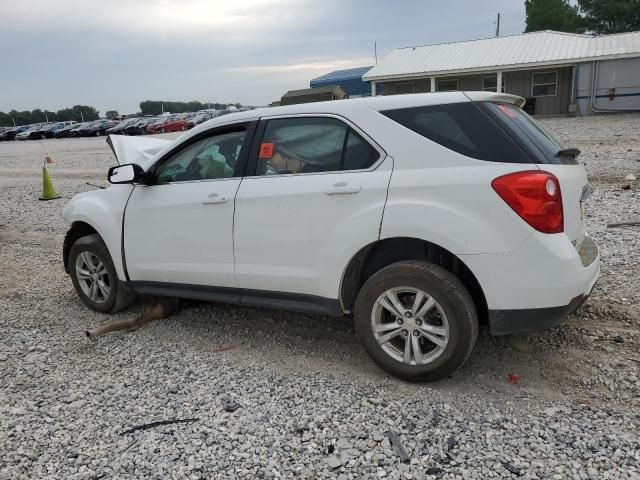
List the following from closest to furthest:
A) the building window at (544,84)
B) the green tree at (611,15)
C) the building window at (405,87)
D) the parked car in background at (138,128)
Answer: the building window at (544,84)
the building window at (405,87)
the parked car in background at (138,128)
the green tree at (611,15)

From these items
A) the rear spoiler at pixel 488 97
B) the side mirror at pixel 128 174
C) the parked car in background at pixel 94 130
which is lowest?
the parked car in background at pixel 94 130

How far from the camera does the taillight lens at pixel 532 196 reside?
298 cm

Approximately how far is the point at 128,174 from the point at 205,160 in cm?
68

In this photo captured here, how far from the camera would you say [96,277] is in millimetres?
4941

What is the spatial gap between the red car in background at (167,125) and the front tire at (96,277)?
37845 millimetres

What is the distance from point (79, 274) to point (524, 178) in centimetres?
404

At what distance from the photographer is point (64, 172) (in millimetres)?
17375

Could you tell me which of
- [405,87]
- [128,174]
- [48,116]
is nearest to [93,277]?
[128,174]

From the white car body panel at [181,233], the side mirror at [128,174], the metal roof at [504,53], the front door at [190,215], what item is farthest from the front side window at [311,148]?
the metal roof at [504,53]

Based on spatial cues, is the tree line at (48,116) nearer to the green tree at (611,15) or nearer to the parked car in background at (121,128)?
the parked car in background at (121,128)

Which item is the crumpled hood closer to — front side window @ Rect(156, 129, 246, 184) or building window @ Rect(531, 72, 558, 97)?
front side window @ Rect(156, 129, 246, 184)

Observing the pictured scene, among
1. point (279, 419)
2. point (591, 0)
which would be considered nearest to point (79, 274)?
point (279, 419)

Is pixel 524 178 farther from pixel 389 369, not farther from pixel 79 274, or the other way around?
pixel 79 274

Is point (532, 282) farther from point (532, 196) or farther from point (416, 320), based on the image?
point (416, 320)
